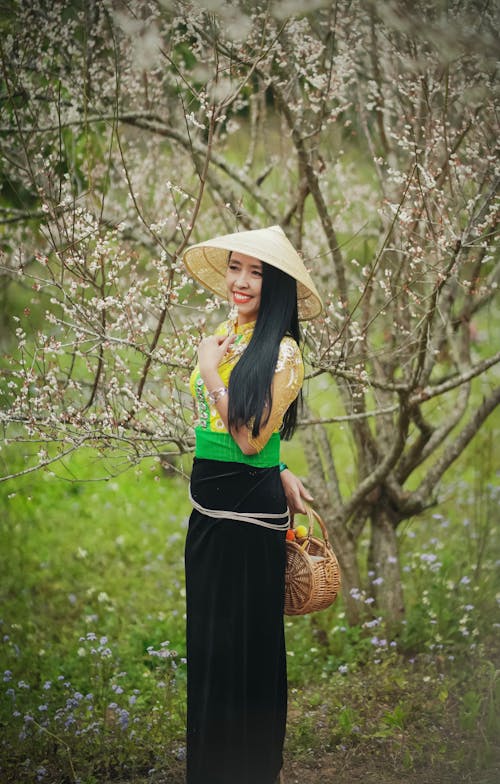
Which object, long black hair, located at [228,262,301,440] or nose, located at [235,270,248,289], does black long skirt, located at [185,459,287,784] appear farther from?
nose, located at [235,270,248,289]

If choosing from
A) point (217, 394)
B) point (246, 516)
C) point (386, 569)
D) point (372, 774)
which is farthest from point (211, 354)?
point (386, 569)

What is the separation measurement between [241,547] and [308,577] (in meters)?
0.31

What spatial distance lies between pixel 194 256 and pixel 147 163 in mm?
3230

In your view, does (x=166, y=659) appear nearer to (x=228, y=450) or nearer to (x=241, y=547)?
(x=241, y=547)

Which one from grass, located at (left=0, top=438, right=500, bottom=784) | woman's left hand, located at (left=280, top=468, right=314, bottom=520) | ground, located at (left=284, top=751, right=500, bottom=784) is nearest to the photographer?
woman's left hand, located at (left=280, top=468, right=314, bottom=520)

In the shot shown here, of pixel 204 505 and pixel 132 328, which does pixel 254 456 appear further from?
pixel 132 328

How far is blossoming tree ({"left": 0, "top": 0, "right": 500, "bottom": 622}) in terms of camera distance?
11.7 feet

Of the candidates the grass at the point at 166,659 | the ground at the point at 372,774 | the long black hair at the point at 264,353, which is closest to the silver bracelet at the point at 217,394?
the long black hair at the point at 264,353

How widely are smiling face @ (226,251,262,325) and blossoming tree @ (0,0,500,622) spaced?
497 mm

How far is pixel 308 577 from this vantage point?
2.84m

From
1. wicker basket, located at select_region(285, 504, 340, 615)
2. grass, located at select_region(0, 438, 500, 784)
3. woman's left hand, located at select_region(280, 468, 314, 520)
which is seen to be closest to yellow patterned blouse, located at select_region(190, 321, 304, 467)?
woman's left hand, located at select_region(280, 468, 314, 520)

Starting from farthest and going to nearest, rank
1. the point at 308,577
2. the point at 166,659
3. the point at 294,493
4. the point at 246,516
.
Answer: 1. the point at 166,659
2. the point at 294,493
3. the point at 308,577
4. the point at 246,516

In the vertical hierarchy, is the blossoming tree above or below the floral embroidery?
above

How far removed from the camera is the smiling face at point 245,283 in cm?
273
